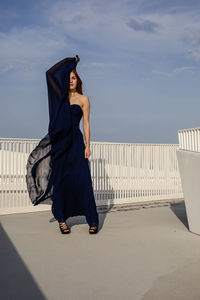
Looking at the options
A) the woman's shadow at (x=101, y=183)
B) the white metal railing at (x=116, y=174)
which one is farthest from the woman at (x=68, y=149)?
the woman's shadow at (x=101, y=183)

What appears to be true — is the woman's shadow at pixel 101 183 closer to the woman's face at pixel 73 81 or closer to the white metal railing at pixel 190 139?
the woman's face at pixel 73 81

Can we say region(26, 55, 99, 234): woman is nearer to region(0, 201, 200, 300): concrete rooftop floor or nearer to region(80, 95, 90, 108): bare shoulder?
region(80, 95, 90, 108): bare shoulder

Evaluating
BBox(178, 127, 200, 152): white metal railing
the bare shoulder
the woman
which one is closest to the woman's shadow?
the woman

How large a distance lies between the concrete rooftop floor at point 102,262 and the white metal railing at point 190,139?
3.53ft

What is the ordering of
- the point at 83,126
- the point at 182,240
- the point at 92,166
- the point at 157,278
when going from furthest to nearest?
the point at 92,166 < the point at 83,126 < the point at 182,240 < the point at 157,278

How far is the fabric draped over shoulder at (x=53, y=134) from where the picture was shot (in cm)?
507

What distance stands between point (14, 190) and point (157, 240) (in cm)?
382

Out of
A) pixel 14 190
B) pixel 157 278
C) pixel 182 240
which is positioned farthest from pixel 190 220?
pixel 14 190

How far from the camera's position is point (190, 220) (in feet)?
16.3

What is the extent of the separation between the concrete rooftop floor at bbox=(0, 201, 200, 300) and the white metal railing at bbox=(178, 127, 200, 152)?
107cm

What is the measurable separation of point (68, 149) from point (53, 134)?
10.9 inches

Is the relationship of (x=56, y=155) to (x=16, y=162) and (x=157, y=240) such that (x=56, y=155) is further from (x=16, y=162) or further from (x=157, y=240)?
(x=16, y=162)

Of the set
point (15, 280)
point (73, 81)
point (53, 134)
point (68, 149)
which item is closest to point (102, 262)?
point (15, 280)

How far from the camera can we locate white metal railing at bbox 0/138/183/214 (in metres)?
7.52
